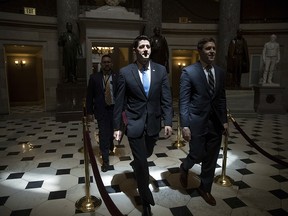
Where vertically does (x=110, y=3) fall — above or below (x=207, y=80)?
above

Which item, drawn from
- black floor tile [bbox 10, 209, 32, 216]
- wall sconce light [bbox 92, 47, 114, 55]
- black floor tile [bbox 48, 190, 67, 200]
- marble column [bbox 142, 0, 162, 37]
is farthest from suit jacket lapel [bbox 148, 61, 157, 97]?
wall sconce light [bbox 92, 47, 114, 55]

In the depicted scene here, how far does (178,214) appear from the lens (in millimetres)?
2652

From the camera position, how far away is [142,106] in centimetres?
249

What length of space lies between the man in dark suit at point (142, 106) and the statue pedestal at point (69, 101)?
5536 millimetres

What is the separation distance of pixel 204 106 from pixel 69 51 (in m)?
6.25

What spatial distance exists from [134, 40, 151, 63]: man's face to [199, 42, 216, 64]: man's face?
625 mm

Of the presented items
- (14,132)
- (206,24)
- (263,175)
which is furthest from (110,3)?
(263,175)

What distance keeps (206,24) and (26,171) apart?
9885 mm

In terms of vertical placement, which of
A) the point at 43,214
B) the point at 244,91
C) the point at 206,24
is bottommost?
the point at 43,214

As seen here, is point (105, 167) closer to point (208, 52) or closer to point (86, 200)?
point (86, 200)

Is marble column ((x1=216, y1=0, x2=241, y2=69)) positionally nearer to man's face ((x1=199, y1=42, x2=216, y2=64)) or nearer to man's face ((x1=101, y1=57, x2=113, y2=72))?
man's face ((x1=101, y1=57, x2=113, y2=72))

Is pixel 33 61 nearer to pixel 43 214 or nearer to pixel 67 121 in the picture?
pixel 67 121

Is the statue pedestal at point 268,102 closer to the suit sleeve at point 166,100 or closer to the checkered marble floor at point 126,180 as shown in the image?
the checkered marble floor at point 126,180

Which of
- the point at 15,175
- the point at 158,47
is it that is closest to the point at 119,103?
the point at 15,175
